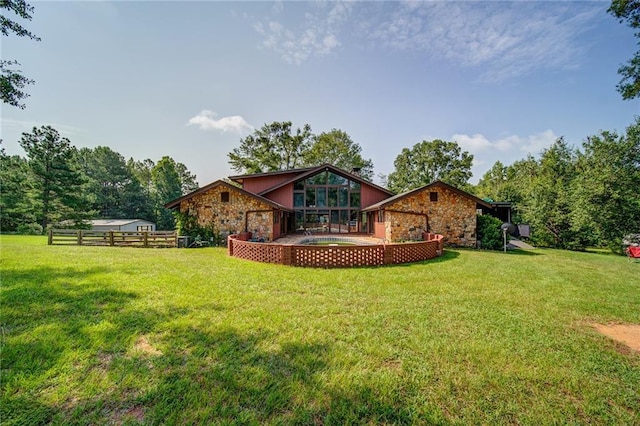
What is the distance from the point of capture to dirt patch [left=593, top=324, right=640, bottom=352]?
12.5 ft

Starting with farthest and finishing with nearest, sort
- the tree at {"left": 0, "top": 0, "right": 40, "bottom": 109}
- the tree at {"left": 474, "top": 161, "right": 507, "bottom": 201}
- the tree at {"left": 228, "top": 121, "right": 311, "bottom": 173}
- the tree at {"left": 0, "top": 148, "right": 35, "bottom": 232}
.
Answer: the tree at {"left": 474, "top": 161, "right": 507, "bottom": 201}, the tree at {"left": 228, "top": 121, "right": 311, "bottom": 173}, the tree at {"left": 0, "top": 148, "right": 35, "bottom": 232}, the tree at {"left": 0, "top": 0, "right": 40, "bottom": 109}

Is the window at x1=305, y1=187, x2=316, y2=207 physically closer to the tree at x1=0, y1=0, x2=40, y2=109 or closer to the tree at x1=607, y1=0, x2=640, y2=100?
the tree at x1=0, y1=0, x2=40, y2=109

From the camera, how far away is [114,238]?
42.4 feet

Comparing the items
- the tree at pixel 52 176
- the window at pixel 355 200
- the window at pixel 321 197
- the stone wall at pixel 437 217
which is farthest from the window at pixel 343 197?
the tree at pixel 52 176

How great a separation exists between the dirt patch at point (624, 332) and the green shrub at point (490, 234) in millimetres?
11093

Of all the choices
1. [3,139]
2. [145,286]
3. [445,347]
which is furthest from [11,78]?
[445,347]

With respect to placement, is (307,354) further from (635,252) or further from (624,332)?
(635,252)

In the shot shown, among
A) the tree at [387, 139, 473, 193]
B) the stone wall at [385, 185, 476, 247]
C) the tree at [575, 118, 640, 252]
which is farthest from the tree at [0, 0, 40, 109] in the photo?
the tree at [387, 139, 473, 193]

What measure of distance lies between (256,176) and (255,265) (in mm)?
16377

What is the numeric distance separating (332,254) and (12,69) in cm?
1134

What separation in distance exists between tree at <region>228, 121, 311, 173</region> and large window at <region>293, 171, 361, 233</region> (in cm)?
1699

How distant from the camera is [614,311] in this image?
16.3 feet

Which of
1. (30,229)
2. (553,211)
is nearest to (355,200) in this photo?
(553,211)

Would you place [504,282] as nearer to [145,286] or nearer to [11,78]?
[145,286]
